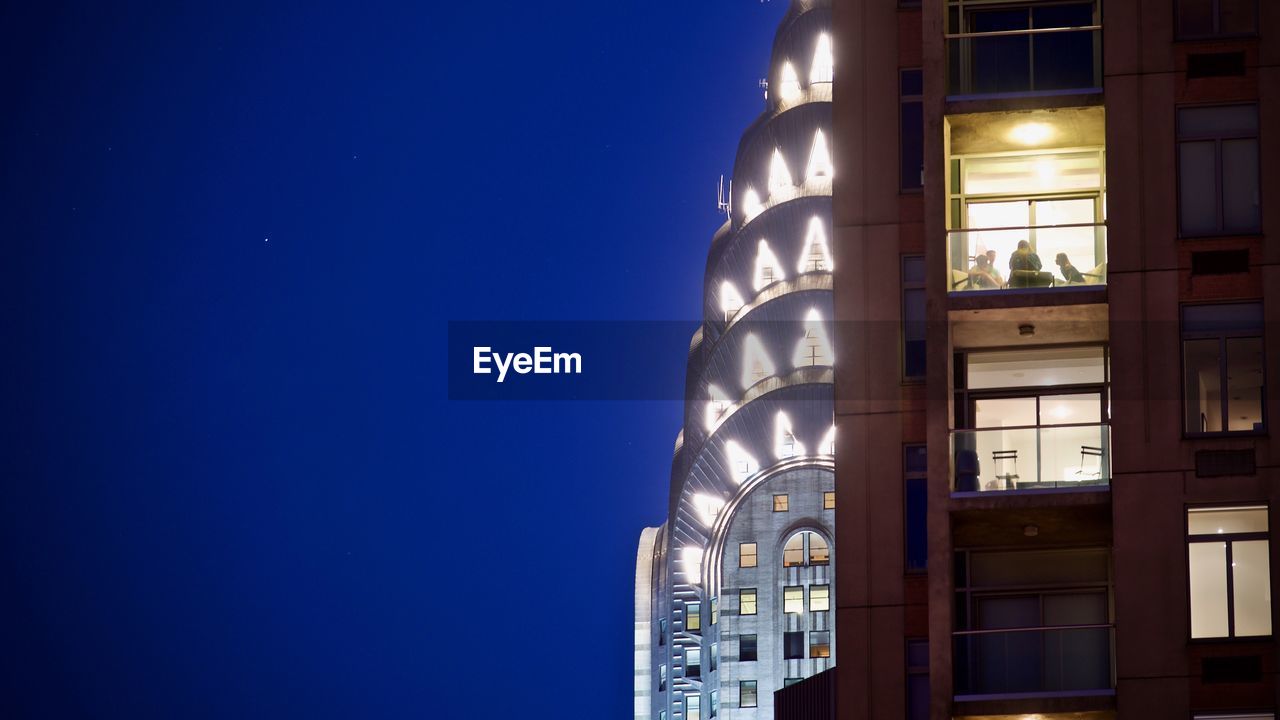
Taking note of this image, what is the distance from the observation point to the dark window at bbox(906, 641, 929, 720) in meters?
43.2

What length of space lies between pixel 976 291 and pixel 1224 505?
6.26 meters

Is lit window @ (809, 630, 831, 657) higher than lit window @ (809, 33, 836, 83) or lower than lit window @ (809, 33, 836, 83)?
lower

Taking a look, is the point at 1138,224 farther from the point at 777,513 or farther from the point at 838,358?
the point at 777,513

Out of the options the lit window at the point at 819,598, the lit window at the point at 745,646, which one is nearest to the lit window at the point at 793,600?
the lit window at the point at 819,598

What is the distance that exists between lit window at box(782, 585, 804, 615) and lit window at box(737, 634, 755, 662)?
2.74m

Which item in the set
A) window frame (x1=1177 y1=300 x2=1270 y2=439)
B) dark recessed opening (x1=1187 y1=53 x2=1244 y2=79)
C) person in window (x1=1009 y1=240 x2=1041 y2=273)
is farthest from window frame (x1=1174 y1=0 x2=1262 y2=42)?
window frame (x1=1177 y1=300 x2=1270 y2=439)

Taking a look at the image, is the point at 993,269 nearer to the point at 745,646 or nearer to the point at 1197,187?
the point at 1197,187

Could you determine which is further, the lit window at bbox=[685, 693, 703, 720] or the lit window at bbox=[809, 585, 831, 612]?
the lit window at bbox=[685, 693, 703, 720]

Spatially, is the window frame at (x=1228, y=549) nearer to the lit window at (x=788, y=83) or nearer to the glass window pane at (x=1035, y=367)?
the glass window pane at (x=1035, y=367)

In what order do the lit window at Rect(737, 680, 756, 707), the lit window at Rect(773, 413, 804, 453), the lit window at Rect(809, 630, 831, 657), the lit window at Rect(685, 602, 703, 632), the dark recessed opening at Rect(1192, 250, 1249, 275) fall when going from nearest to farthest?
the dark recessed opening at Rect(1192, 250, 1249, 275) → the lit window at Rect(773, 413, 804, 453) → the lit window at Rect(809, 630, 831, 657) → the lit window at Rect(737, 680, 756, 707) → the lit window at Rect(685, 602, 703, 632)

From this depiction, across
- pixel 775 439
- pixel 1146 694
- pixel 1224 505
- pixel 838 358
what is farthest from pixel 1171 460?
pixel 775 439

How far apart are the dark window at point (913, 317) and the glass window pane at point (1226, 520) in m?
6.56

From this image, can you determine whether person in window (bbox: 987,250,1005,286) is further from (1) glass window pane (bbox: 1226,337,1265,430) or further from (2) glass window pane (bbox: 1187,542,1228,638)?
(2) glass window pane (bbox: 1187,542,1228,638)

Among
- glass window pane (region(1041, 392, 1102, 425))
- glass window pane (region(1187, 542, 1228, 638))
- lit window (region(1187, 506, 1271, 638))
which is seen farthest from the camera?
glass window pane (region(1041, 392, 1102, 425))
